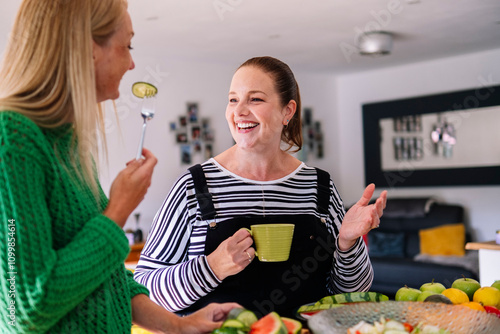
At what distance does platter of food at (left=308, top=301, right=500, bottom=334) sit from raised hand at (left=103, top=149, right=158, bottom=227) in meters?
0.40

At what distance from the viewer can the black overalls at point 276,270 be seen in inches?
60.0

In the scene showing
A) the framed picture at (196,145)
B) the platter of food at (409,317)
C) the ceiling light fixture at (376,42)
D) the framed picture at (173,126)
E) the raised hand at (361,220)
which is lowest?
the platter of food at (409,317)

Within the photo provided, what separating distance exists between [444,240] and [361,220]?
473 cm

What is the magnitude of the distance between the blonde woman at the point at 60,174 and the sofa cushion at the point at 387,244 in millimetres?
5474

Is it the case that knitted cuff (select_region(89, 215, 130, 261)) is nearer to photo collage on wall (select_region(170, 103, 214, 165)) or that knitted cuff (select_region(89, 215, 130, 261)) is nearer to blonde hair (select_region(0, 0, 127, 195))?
blonde hair (select_region(0, 0, 127, 195))

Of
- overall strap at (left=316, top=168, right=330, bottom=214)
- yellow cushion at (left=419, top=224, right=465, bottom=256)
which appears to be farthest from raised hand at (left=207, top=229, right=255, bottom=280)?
yellow cushion at (left=419, top=224, right=465, bottom=256)

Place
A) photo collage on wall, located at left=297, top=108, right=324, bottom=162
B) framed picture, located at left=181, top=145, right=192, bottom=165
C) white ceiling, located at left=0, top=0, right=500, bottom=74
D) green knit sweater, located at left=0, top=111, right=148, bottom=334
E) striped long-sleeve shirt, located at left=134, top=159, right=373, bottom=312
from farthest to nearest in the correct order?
photo collage on wall, located at left=297, top=108, right=324, bottom=162, framed picture, located at left=181, top=145, right=192, bottom=165, white ceiling, located at left=0, top=0, right=500, bottom=74, striped long-sleeve shirt, located at left=134, top=159, right=373, bottom=312, green knit sweater, located at left=0, top=111, right=148, bottom=334

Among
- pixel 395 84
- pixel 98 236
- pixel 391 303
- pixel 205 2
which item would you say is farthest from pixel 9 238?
pixel 395 84

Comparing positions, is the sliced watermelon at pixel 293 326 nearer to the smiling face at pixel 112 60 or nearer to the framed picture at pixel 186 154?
the smiling face at pixel 112 60

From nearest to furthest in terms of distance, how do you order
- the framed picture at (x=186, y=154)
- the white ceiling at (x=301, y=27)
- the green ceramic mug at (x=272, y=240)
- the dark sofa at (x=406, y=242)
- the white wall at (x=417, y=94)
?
the green ceramic mug at (x=272, y=240) < the white ceiling at (x=301, y=27) < the dark sofa at (x=406, y=242) < the framed picture at (x=186, y=154) < the white wall at (x=417, y=94)

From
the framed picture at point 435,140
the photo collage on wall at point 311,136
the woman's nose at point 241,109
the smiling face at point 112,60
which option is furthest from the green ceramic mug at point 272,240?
the photo collage on wall at point 311,136

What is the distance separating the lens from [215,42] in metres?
5.21

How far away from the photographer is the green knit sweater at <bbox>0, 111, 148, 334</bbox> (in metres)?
0.80


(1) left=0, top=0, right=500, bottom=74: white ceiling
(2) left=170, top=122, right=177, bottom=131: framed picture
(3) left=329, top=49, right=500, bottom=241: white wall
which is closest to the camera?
(1) left=0, top=0, right=500, bottom=74: white ceiling
